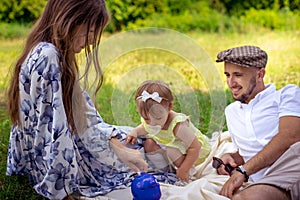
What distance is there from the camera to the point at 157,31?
10.9ft

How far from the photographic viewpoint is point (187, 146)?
10.1 ft

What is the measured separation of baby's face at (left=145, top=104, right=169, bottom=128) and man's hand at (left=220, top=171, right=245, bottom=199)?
454mm

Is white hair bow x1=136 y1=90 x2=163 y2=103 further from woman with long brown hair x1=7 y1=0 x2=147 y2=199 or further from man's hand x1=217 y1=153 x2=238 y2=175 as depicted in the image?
man's hand x1=217 y1=153 x2=238 y2=175

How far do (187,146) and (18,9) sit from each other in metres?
6.87

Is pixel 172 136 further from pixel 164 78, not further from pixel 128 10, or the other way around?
pixel 128 10

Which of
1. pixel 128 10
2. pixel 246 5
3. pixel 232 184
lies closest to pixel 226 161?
pixel 232 184

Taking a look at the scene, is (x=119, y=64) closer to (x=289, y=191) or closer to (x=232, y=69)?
(x=232, y=69)

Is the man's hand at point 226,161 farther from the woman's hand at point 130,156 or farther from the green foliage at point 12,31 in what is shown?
the green foliage at point 12,31

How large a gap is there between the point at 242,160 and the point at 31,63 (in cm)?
130

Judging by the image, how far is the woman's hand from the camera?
312 cm

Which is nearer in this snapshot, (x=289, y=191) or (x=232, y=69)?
(x=289, y=191)

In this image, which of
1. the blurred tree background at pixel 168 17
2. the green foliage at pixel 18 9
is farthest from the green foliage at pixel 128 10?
the green foliage at pixel 18 9

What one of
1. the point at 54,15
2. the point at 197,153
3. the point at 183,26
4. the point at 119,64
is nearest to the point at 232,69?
the point at 197,153

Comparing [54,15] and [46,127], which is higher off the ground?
[54,15]
